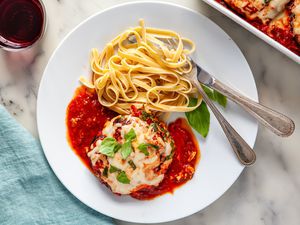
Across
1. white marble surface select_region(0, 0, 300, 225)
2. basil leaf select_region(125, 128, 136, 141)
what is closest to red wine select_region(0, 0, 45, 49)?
white marble surface select_region(0, 0, 300, 225)

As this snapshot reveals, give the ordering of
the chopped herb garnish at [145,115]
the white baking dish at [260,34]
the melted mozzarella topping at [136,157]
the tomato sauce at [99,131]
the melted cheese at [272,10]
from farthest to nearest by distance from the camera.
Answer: the tomato sauce at [99,131]
the chopped herb garnish at [145,115]
the melted mozzarella topping at [136,157]
the melted cheese at [272,10]
the white baking dish at [260,34]

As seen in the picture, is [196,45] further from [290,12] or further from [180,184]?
[180,184]

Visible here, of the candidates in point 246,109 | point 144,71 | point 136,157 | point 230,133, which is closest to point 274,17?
point 246,109

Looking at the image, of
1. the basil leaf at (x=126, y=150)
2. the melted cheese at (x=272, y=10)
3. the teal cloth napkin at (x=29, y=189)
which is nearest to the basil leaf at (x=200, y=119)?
the basil leaf at (x=126, y=150)

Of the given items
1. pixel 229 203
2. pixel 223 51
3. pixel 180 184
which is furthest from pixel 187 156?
pixel 223 51

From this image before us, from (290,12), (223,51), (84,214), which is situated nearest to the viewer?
(290,12)

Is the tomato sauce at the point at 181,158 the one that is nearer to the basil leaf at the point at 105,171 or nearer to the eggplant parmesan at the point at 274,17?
the basil leaf at the point at 105,171
